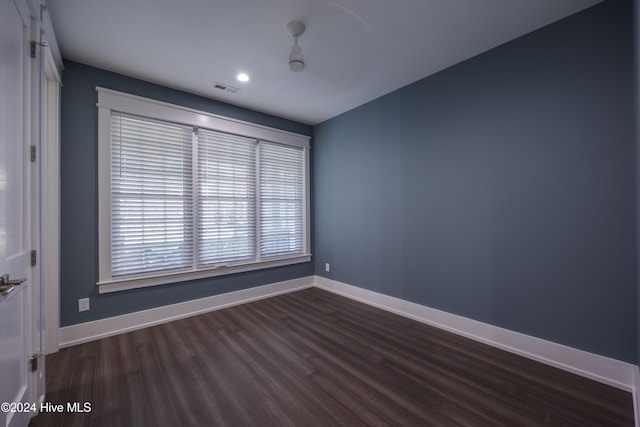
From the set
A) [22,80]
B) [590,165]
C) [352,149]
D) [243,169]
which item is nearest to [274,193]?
[243,169]

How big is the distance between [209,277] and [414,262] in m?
2.57

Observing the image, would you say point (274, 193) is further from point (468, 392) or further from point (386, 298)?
point (468, 392)

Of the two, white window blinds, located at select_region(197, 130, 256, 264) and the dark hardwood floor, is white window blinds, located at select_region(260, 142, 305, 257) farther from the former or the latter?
the dark hardwood floor

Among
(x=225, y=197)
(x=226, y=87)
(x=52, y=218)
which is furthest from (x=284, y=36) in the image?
(x=52, y=218)

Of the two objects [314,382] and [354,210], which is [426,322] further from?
[354,210]

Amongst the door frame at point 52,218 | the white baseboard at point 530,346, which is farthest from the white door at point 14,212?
the white baseboard at point 530,346

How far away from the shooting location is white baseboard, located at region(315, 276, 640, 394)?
70.6 inches

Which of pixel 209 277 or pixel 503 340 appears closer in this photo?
pixel 503 340

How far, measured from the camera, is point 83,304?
2518 mm

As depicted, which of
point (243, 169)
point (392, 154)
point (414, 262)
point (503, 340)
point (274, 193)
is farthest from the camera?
point (274, 193)

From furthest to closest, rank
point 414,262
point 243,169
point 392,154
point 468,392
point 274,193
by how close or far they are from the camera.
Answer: point 274,193, point 243,169, point 392,154, point 414,262, point 468,392

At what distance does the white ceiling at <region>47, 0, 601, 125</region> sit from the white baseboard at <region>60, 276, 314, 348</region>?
2.60 metres

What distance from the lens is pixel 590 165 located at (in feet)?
6.29

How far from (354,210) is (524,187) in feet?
6.52
